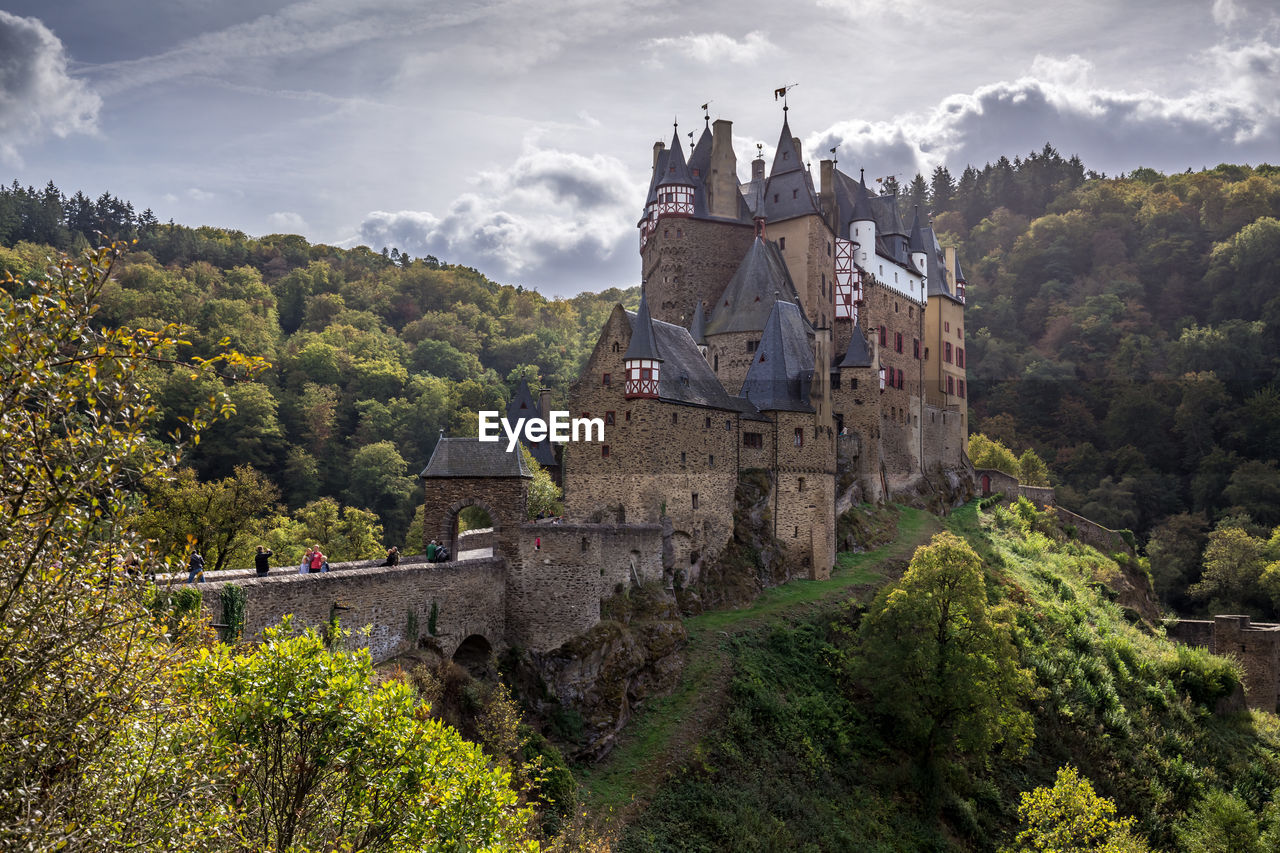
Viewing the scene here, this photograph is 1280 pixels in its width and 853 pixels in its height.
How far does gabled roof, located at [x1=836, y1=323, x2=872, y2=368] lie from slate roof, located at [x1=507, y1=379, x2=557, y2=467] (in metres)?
15.8

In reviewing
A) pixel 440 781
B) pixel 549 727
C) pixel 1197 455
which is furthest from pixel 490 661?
pixel 1197 455

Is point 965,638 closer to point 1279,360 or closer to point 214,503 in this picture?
point 214,503

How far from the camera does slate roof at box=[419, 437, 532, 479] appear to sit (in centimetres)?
2688

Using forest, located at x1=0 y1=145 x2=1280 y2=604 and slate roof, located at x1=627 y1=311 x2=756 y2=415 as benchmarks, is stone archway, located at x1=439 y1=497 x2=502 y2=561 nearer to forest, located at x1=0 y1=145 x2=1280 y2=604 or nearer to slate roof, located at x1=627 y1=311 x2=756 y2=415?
slate roof, located at x1=627 y1=311 x2=756 y2=415

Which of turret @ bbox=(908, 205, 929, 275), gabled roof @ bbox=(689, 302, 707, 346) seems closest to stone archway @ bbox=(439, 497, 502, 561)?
gabled roof @ bbox=(689, 302, 707, 346)

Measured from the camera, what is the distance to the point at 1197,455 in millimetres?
82250

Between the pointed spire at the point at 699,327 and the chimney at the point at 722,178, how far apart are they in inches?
256

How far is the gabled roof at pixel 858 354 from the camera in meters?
47.6

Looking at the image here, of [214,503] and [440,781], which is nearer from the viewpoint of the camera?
[440,781]

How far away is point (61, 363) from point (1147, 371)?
9963 centimetres

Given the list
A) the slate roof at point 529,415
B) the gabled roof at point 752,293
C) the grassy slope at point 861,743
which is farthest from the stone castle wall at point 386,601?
the gabled roof at point 752,293

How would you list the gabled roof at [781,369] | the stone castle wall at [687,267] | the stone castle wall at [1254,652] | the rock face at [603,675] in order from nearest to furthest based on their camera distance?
the rock face at [603,675] → the gabled roof at [781,369] → the stone castle wall at [687,267] → the stone castle wall at [1254,652]

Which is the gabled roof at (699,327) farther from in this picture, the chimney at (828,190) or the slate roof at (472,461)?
the slate roof at (472,461)

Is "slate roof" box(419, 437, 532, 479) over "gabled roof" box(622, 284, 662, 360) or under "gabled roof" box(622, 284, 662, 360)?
under
